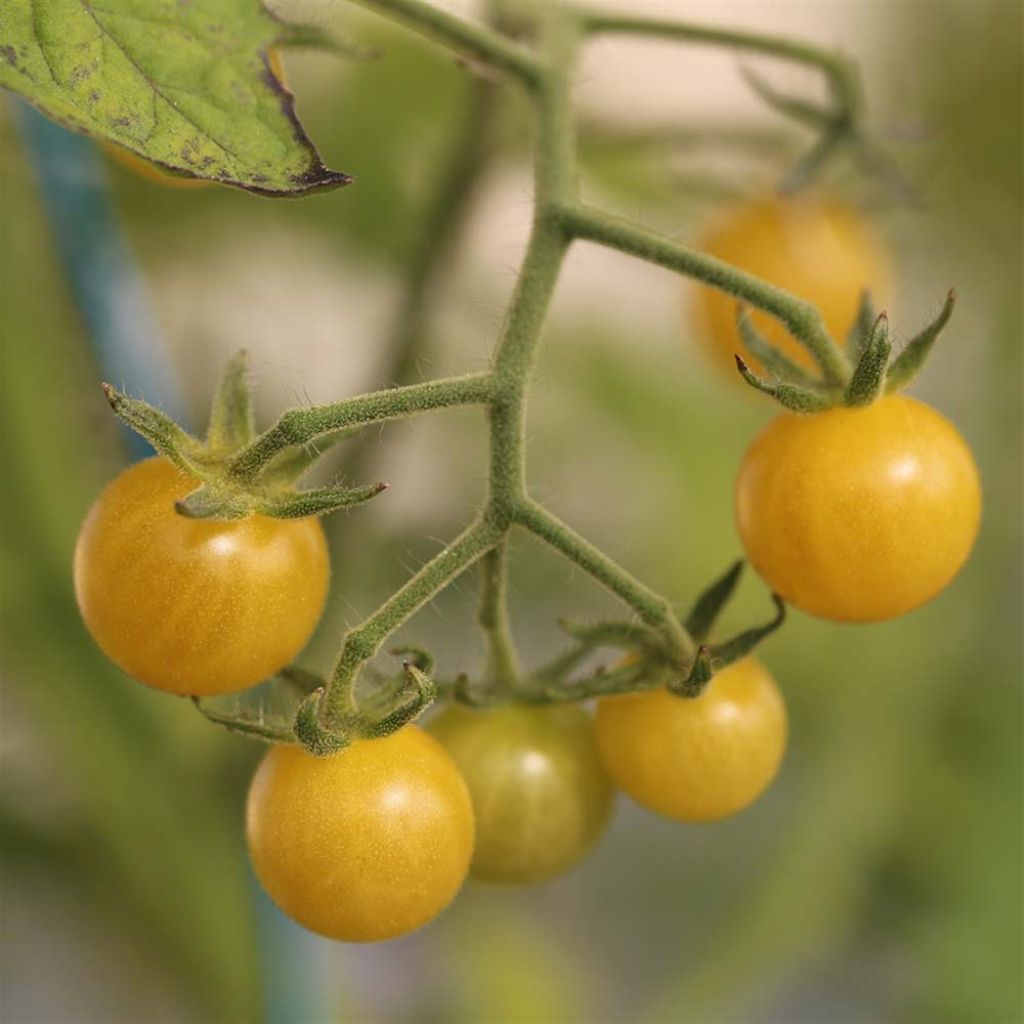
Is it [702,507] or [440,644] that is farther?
[702,507]

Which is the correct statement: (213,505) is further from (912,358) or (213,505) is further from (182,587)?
(912,358)

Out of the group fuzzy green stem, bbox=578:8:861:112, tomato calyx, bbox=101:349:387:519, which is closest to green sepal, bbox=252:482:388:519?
tomato calyx, bbox=101:349:387:519

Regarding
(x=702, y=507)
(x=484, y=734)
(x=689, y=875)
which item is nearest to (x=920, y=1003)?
(x=689, y=875)

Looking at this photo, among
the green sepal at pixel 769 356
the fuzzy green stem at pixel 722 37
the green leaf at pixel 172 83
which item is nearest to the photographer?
the green leaf at pixel 172 83

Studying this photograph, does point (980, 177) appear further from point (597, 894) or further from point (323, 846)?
point (323, 846)

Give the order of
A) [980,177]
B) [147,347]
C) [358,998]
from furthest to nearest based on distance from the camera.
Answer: [980,177] < [358,998] < [147,347]

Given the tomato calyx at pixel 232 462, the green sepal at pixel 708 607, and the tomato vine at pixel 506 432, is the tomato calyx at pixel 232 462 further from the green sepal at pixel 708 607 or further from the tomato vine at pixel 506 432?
the green sepal at pixel 708 607

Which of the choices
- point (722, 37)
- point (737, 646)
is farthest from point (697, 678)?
point (722, 37)

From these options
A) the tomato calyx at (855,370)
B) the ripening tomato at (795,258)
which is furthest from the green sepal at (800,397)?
the ripening tomato at (795,258)
